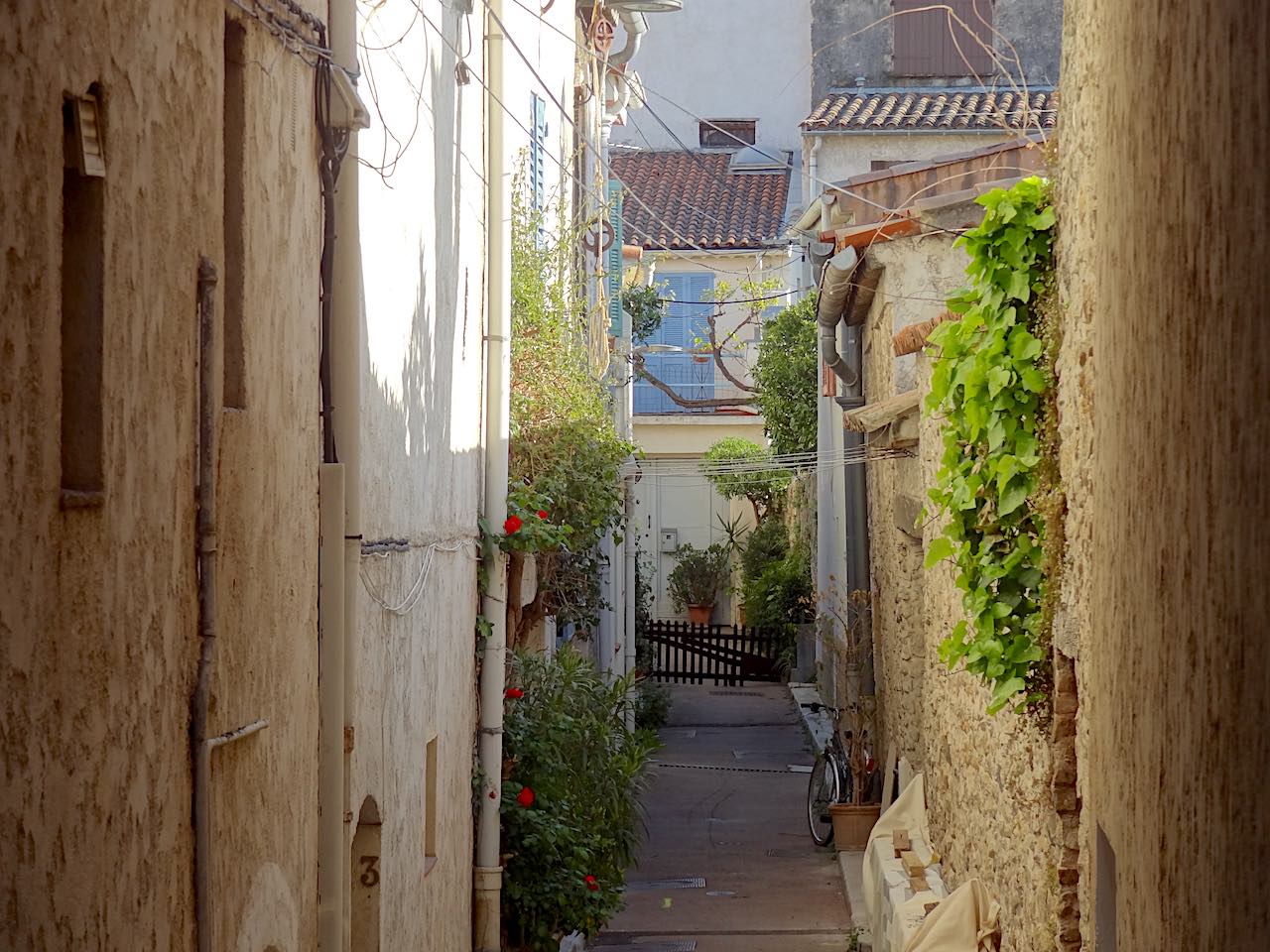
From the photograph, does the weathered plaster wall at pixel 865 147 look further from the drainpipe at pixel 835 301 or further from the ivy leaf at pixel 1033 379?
the ivy leaf at pixel 1033 379

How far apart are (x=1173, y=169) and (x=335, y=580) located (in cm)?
304

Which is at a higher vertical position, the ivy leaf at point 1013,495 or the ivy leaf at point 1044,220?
the ivy leaf at point 1044,220

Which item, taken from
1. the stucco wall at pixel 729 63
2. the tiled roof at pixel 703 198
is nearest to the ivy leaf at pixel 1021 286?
the tiled roof at pixel 703 198

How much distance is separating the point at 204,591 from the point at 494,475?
230 inches

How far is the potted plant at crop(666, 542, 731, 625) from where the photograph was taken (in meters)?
32.0

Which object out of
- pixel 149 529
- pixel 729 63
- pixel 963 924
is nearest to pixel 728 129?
pixel 729 63

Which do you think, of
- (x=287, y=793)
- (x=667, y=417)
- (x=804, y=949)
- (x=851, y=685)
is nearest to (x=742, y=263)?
(x=667, y=417)

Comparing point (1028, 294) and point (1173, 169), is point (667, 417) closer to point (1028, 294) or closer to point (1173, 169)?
point (1028, 294)

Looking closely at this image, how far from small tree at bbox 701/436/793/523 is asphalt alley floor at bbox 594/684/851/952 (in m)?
6.81

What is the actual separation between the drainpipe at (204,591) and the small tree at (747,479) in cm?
2352

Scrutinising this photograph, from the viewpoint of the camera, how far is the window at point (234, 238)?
164 inches

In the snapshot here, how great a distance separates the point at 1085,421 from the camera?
5.35 m

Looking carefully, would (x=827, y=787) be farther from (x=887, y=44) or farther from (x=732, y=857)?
(x=887, y=44)

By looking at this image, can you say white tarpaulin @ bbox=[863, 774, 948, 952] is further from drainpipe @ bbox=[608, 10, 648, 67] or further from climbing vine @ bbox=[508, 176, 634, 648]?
drainpipe @ bbox=[608, 10, 648, 67]
